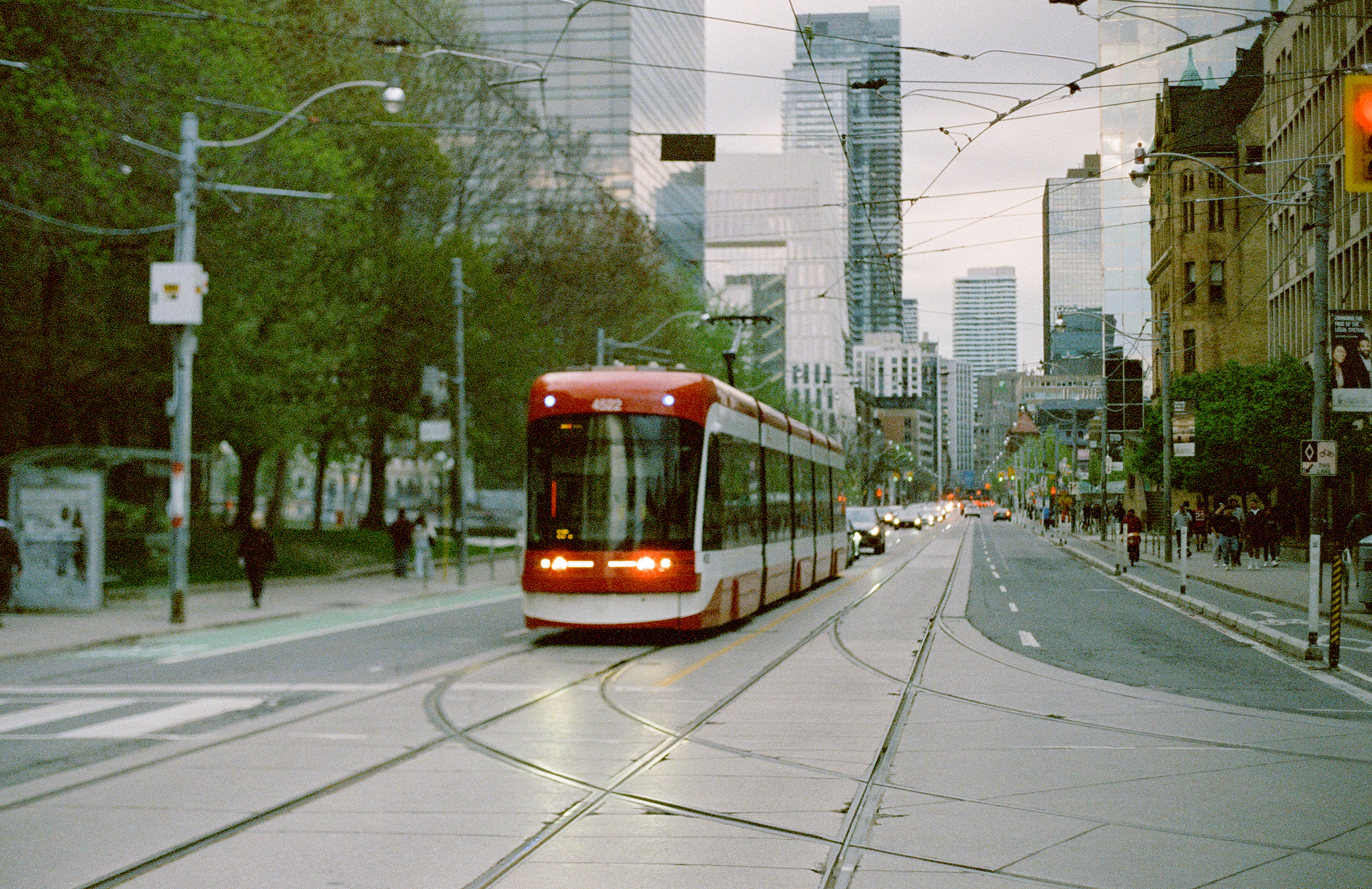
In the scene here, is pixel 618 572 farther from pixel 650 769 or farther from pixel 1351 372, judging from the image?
pixel 1351 372

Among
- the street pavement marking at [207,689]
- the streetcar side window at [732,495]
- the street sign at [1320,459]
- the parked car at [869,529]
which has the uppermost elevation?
the street sign at [1320,459]

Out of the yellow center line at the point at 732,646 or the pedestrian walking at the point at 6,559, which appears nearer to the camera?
the yellow center line at the point at 732,646

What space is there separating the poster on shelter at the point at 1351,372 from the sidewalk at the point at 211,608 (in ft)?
58.8

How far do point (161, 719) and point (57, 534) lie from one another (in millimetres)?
13790

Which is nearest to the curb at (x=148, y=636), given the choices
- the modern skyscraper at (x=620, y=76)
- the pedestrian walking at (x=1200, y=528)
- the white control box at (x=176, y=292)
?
the white control box at (x=176, y=292)

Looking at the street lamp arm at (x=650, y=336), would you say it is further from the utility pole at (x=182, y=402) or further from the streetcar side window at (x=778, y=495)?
the utility pole at (x=182, y=402)

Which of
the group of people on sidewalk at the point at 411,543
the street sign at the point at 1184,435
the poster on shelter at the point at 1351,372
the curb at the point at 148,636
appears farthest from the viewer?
the street sign at the point at 1184,435

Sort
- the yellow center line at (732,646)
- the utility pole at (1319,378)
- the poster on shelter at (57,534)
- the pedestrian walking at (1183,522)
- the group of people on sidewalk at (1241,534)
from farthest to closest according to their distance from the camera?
the group of people on sidewalk at (1241,534) → the pedestrian walking at (1183,522) → the poster on shelter at (57,534) → the utility pole at (1319,378) → the yellow center line at (732,646)

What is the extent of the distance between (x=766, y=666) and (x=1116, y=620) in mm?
9642

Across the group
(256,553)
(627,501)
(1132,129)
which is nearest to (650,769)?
(627,501)

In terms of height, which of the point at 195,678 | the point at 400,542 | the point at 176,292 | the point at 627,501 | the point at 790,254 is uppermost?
the point at 790,254

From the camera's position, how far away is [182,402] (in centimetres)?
2356

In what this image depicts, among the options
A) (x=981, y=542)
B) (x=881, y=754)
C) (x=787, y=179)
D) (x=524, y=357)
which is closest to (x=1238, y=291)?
(x=981, y=542)

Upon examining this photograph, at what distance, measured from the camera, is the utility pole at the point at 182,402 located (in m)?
23.0
